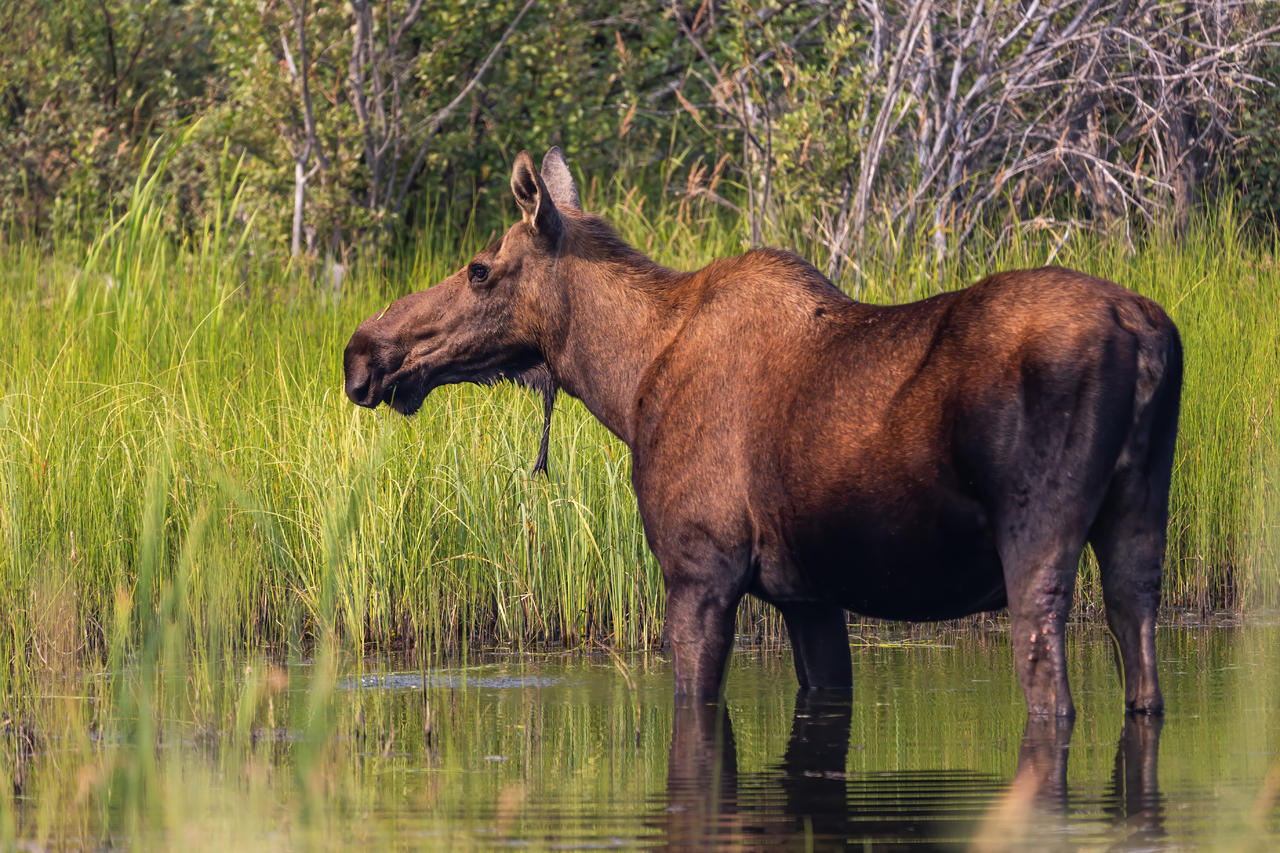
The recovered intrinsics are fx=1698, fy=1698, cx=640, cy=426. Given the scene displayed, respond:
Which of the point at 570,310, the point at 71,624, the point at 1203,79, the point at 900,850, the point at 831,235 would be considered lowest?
the point at 900,850

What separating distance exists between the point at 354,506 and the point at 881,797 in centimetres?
346

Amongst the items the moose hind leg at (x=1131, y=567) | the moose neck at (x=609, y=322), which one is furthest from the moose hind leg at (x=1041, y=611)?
the moose neck at (x=609, y=322)

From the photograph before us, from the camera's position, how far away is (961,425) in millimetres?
5008

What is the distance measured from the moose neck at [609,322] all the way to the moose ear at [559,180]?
439 mm

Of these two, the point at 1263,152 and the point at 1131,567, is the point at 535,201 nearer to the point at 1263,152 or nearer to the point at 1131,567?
the point at 1131,567

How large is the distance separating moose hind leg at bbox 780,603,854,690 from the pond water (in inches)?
4.2

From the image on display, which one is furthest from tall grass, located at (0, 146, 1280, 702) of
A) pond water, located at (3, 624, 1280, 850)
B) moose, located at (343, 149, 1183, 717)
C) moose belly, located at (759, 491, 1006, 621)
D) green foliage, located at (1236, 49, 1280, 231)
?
green foliage, located at (1236, 49, 1280, 231)

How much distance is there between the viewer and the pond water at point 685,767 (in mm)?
4324

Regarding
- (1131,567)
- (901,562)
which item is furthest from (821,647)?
(1131,567)

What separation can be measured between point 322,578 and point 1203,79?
8848 mm

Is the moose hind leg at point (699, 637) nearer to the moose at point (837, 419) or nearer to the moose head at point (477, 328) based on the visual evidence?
the moose at point (837, 419)

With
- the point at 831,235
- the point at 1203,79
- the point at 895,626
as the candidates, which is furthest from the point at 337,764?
the point at 1203,79

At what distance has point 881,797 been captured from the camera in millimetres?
4816

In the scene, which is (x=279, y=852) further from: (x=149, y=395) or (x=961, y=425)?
(x=149, y=395)
